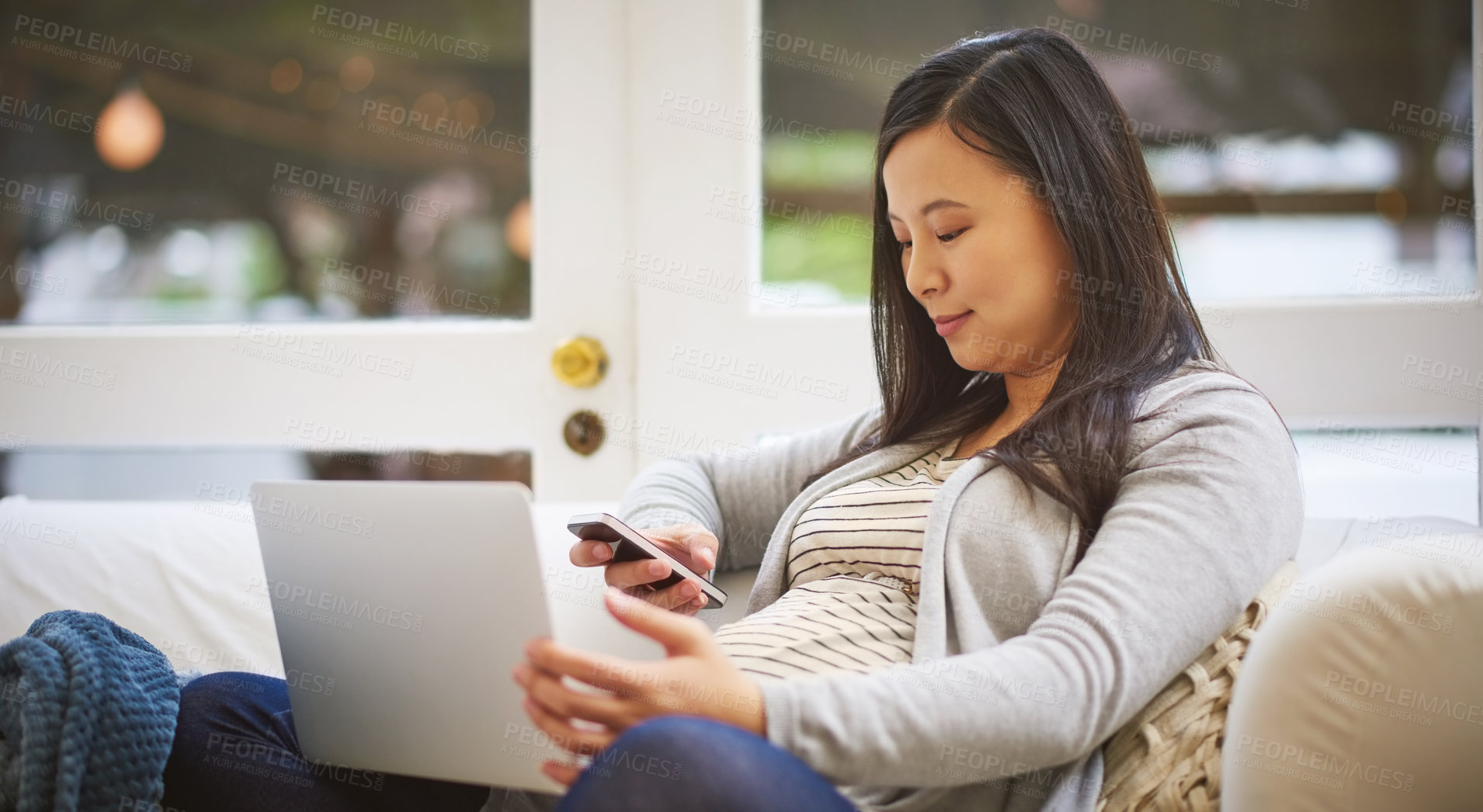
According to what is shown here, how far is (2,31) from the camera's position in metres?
1.62

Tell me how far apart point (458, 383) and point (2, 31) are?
908mm

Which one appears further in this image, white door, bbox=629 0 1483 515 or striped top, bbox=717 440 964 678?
white door, bbox=629 0 1483 515

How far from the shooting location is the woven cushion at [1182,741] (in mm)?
694

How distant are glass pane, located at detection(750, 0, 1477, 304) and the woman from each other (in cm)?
53

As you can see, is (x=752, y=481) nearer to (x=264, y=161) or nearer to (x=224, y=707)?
(x=224, y=707)

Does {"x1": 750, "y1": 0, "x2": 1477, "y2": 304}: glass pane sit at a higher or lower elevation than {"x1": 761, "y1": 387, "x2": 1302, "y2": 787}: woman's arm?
→ higher

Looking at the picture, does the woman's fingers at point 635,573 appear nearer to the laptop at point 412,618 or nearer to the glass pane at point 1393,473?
the laptop at point 412,618

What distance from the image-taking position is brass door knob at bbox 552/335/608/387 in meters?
1.47

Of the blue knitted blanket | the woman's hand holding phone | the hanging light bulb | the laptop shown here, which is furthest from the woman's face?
the hanging light bulb

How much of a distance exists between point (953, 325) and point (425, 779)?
23.2 inches

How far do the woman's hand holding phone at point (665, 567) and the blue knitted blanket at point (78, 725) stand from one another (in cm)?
35

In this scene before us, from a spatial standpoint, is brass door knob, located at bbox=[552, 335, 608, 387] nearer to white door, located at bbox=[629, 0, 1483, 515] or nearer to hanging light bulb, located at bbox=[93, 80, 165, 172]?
white door, located at bbox=[629, 0, 1483, 515]

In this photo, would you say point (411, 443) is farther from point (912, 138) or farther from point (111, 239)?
point (912, 138)

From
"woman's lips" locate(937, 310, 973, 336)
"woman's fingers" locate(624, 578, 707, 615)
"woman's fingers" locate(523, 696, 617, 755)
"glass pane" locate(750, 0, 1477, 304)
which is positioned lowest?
"woman's fingers" locate(624, 578, 707, 615)
